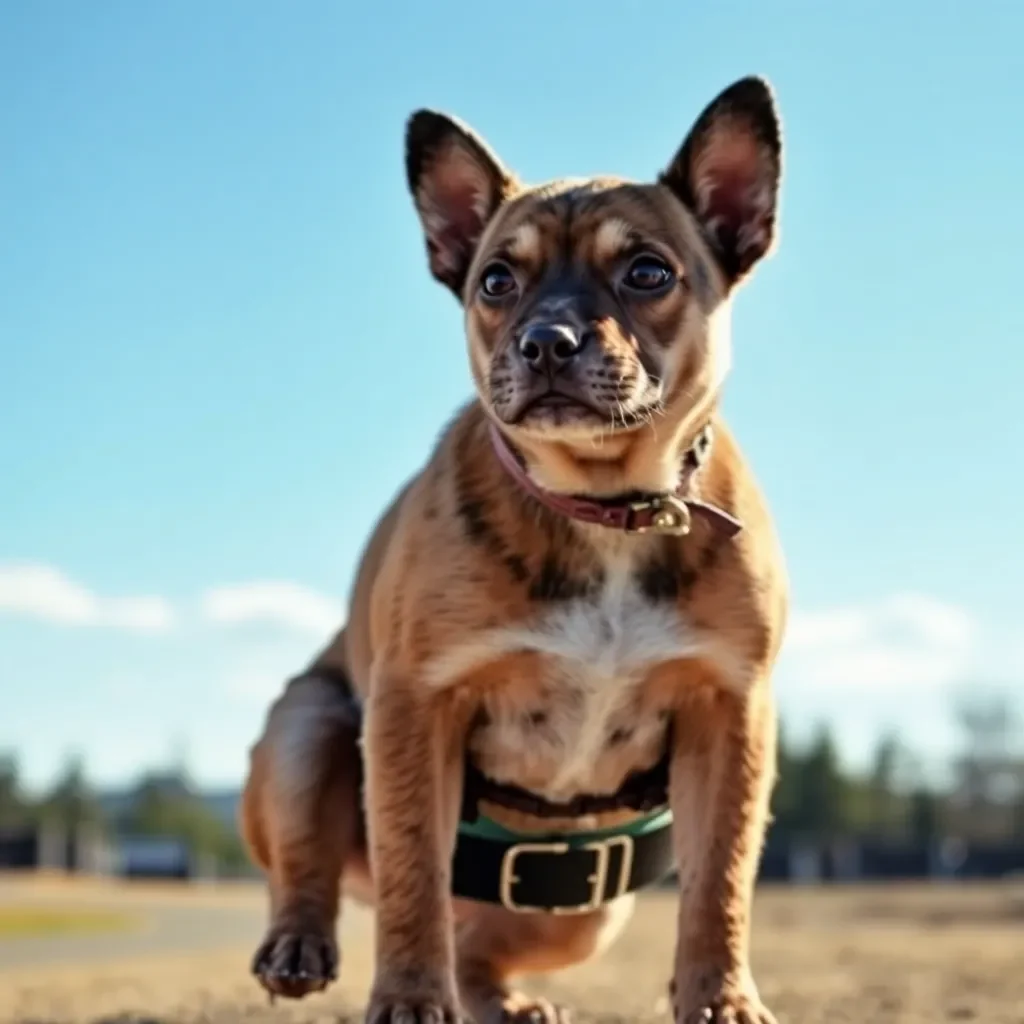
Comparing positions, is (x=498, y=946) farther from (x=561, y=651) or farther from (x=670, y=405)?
(x=670, y=405)

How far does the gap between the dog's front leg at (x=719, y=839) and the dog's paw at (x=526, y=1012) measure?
107 cm

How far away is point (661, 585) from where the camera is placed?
486cm

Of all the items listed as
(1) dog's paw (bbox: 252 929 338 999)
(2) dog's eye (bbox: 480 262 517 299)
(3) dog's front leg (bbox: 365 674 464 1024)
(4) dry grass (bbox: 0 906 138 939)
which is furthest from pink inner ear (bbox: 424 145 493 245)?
(4) dry grass (bbox: 0 906 138 939)

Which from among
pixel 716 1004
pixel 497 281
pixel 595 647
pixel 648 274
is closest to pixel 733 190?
pixel 648 274

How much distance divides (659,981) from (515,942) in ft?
27.8

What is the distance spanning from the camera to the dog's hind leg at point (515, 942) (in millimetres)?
5969

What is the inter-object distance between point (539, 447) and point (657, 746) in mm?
983

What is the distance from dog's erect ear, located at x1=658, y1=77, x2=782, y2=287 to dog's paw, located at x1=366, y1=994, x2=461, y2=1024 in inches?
89.8

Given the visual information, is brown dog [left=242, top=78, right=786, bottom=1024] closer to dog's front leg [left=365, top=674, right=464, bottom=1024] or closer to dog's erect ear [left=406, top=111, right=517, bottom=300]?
dog's front leg [left=365, top=674, right=464, bottom=1024]

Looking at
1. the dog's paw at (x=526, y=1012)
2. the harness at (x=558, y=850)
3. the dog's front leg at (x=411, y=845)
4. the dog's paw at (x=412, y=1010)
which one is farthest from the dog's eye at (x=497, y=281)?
the dog's paw at (x=526, y=1012)

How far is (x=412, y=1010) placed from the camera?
4672 millimetres

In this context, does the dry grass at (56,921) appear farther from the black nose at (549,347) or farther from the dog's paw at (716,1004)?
the black nose at (549,347)

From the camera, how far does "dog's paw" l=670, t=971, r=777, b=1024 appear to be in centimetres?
467

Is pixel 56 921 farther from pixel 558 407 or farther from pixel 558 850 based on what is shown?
pixel 558 407
